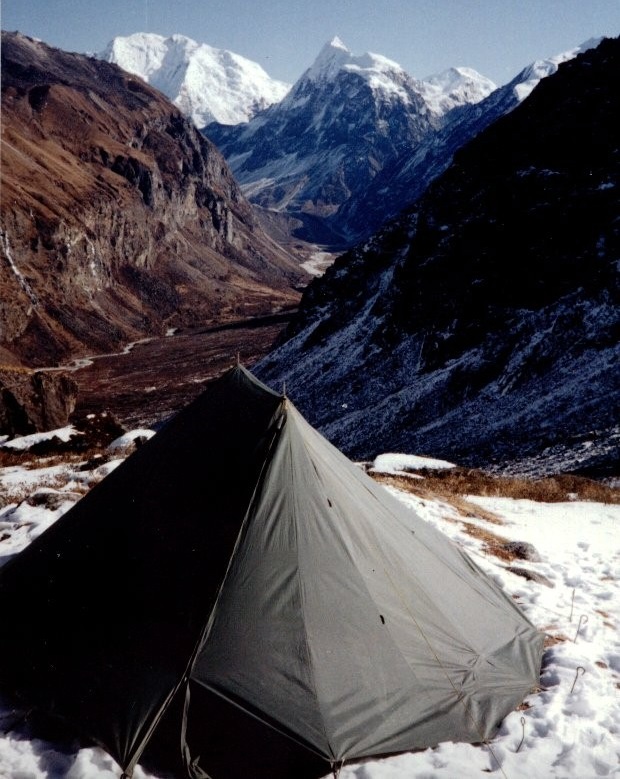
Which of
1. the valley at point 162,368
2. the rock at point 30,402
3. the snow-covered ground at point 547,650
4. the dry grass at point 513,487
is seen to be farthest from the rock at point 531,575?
the valley at point 162,368

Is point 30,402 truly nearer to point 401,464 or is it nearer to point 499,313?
point 401,464

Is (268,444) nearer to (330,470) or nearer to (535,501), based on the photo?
(330,470)

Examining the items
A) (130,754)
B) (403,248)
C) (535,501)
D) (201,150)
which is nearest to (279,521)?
(130,754)

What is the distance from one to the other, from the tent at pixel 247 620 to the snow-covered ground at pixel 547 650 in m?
0.21

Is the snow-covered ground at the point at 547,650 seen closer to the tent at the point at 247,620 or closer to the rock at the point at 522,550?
the rock at the point at 522,550

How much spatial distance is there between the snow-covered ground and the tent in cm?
21

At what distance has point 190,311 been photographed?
378 feet

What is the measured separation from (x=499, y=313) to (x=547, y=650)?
103 feet

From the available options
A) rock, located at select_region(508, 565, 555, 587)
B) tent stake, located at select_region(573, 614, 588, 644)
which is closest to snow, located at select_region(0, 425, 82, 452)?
rock, located at select_region(508, 565, 555, 587)

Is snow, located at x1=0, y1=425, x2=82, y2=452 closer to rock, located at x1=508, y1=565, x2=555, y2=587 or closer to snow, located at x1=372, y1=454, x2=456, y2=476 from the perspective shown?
snow, located at x1=372, y1=454, x2=456, y2=476

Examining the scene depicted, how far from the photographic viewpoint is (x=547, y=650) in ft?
22.5

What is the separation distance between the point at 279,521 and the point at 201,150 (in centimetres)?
19757

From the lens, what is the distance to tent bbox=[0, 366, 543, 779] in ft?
15.8

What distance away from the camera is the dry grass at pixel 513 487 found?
57.3 feet
